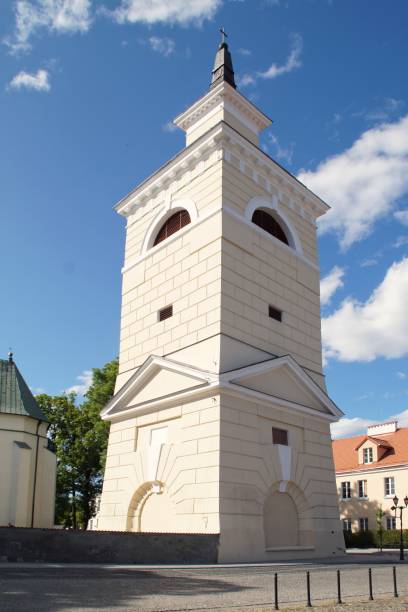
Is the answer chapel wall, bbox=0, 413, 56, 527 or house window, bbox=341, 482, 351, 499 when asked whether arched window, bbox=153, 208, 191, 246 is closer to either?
chapel wall, bbox=0, 413, 56, 527

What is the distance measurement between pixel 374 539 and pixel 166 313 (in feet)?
90.7

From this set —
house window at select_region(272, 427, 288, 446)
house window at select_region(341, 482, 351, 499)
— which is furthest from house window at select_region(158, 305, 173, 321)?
house window at select_region(341, 482, 351, 499)

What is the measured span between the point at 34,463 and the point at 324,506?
55.9 ft

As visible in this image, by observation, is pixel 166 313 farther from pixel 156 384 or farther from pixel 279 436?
pixel 279 436

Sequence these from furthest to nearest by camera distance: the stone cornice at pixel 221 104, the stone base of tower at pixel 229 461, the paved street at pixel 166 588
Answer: the stone cornice at pixel 221 104, the stone base of tower at pixel 229 461, the paved street at pixel 166 588

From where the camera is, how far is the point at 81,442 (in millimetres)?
39219

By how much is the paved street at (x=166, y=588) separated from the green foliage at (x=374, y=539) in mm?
27734

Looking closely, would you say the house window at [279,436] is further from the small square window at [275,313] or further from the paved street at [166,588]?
the paved street at [166,588]

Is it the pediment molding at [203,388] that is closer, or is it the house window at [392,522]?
the pediment molding at [203,388]

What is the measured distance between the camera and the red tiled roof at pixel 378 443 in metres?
44.5

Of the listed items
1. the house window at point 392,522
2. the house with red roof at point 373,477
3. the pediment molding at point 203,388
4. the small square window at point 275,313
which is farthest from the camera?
Result: the house with red roof at point 373,477

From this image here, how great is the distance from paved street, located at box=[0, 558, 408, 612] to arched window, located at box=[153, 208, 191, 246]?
43.5ft

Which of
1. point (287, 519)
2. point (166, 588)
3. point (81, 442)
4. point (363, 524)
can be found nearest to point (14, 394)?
point (81, 442)

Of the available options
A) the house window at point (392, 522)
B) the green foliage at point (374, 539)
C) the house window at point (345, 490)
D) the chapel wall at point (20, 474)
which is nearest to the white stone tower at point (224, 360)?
the chapel wall at point (20, 474)
